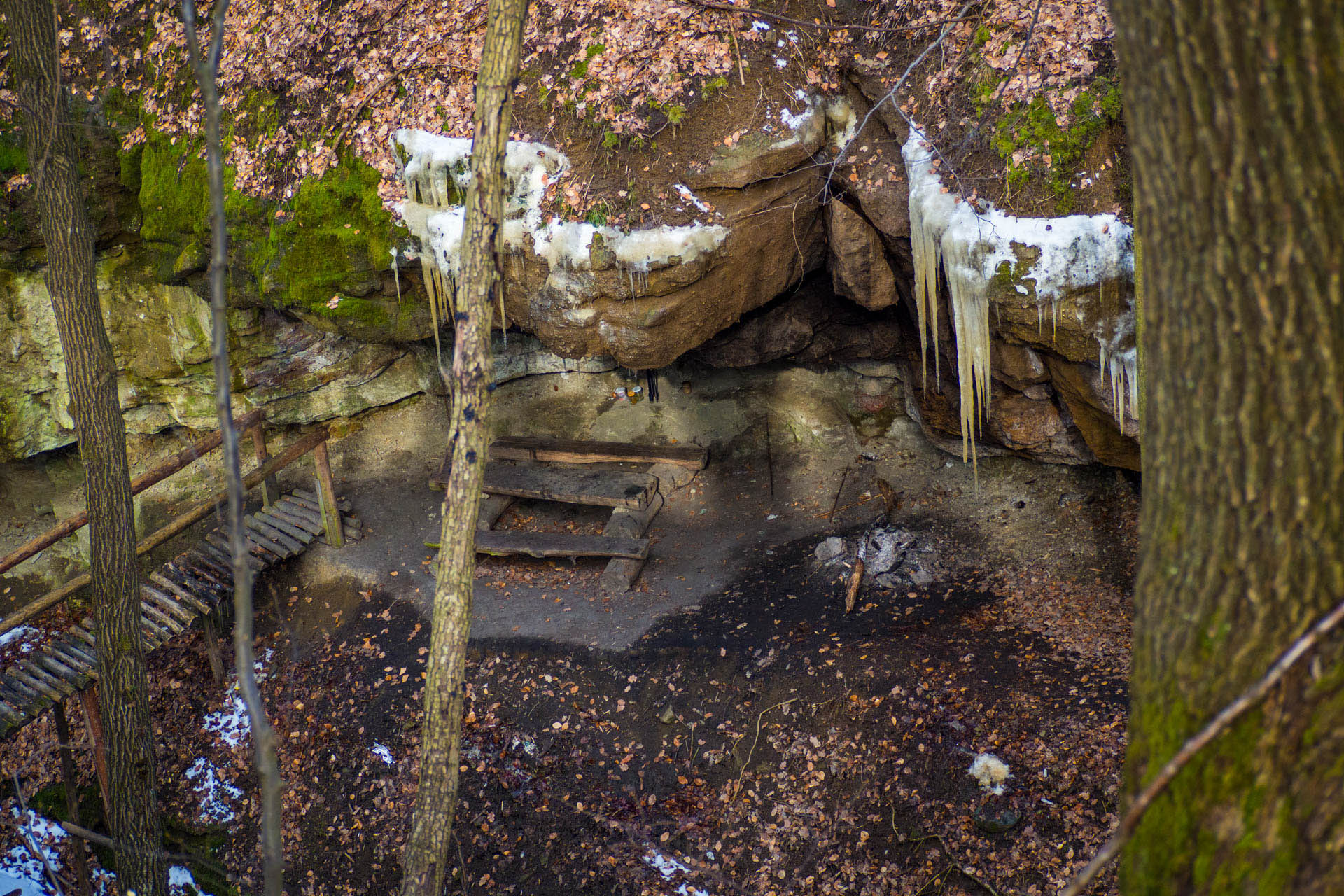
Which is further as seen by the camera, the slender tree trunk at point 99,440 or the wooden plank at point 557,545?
the wooden plank at point 557,545

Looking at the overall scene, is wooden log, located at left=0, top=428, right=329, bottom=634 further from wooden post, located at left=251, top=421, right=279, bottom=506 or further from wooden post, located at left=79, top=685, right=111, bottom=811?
wooden post, located at left=79, top=685, right=111, bottom=811

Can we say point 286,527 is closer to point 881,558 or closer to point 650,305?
point 650,305

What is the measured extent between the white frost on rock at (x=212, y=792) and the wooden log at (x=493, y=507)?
3590 millimetres

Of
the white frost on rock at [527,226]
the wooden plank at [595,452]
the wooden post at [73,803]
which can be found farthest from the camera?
the wooden plank at [595,452]

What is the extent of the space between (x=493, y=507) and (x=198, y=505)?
3.12 metres

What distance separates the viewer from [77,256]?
557 cm

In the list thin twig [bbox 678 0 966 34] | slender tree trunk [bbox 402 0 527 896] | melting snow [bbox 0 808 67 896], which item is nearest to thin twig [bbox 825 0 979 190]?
thin twig [bbox 678 0 966 34]

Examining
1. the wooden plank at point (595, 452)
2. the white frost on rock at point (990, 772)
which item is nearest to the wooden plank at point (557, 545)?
the wooden plank at point (595, 452)

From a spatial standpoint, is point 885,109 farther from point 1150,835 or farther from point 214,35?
point 1150,835

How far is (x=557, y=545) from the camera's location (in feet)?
30.7

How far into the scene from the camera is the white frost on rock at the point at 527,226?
748 centimetres

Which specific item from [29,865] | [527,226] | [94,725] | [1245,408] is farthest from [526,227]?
[29,865]

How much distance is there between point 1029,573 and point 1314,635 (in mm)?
6374

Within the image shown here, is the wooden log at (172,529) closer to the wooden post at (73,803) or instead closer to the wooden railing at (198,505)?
the wooden railing at (198,505)
